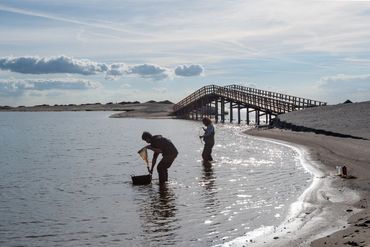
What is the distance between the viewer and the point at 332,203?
11.7 m

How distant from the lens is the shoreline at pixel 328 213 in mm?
8578

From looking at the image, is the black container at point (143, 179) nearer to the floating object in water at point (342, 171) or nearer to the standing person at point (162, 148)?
the standing person at point (162, 148)

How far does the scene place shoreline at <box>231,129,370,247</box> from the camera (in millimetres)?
8578

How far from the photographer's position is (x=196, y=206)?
41.4ft

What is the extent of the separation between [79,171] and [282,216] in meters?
11.7

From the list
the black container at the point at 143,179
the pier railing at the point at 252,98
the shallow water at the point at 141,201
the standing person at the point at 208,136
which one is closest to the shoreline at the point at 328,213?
the shallow water at the point at 141,201

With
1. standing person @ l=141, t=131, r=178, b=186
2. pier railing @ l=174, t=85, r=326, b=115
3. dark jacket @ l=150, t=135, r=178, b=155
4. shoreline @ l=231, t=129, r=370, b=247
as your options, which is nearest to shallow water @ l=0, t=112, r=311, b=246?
shoreline @ l=231, t=129, r=370, b=247

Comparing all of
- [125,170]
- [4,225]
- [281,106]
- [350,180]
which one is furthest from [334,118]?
[4,225]

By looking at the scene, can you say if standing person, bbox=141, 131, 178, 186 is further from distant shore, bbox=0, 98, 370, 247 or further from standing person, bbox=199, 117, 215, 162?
standing person, bbox=199, 117, 215, 162

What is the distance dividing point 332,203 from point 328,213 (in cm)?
114

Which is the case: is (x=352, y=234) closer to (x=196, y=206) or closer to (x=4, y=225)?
(x=196, y=206)

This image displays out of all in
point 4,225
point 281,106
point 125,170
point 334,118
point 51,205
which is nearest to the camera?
point 4,225

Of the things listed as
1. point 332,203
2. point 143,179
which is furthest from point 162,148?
point 332,203

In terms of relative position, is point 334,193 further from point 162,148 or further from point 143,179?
point 143,179
